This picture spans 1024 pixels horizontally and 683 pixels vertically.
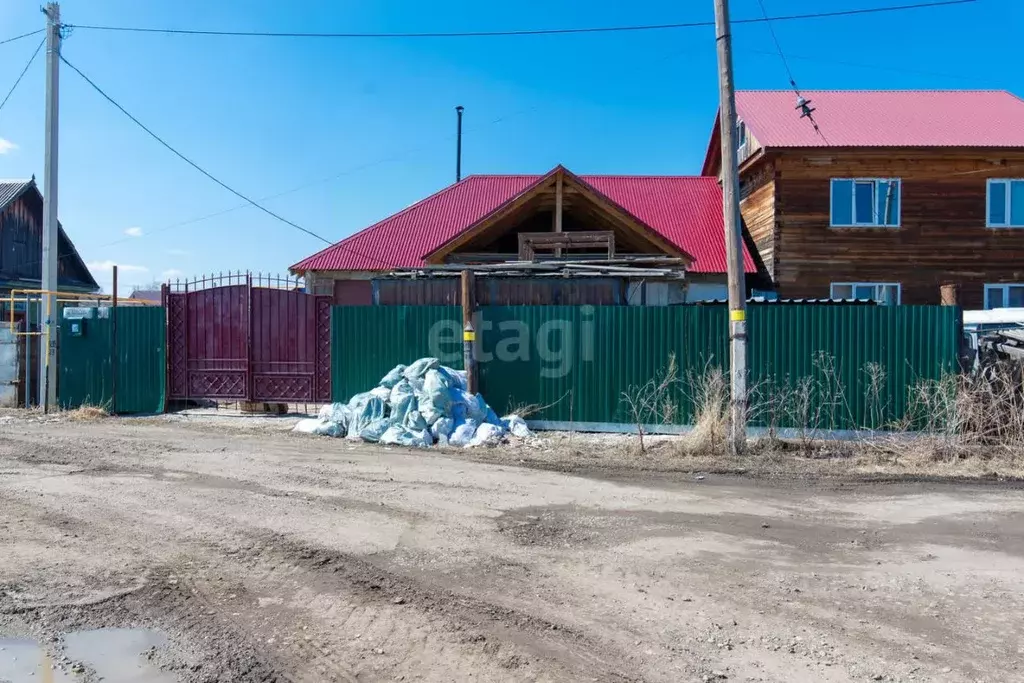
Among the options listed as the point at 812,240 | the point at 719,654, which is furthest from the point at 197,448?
the point at 812,240

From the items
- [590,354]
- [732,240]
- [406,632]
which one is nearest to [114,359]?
[590,354]

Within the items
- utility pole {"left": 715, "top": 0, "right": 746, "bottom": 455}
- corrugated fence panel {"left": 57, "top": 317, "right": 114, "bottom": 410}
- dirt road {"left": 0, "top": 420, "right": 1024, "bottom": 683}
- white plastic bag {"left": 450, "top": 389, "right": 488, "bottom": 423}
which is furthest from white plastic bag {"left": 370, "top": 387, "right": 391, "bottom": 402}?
corrugated fence panel {"left": 57, "top": 317, "right": 114, "bottom": 410}

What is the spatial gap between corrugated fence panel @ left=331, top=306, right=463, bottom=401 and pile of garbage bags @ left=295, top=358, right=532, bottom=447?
1.88 feet

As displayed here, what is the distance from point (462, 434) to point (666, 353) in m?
3.14

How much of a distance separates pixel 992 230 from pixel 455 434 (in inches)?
661

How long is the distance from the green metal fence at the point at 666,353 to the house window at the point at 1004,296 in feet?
39.1

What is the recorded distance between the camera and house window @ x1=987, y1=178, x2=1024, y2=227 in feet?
65.0

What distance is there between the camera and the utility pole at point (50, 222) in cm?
1333

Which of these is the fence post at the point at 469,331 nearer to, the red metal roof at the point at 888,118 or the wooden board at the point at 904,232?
the red metal roof at the point at 888,118

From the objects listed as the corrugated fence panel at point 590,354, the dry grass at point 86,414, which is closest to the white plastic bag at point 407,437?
the corrugated fence panel at point 590,354

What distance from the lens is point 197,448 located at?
984 cm

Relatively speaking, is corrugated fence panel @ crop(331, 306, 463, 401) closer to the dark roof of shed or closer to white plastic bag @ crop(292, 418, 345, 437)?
white plastic bag @ crop(292, 418, 345, 437)

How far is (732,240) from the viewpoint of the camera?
9.70 metres

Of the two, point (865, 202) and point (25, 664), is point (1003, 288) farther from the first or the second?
point (25, 664)
